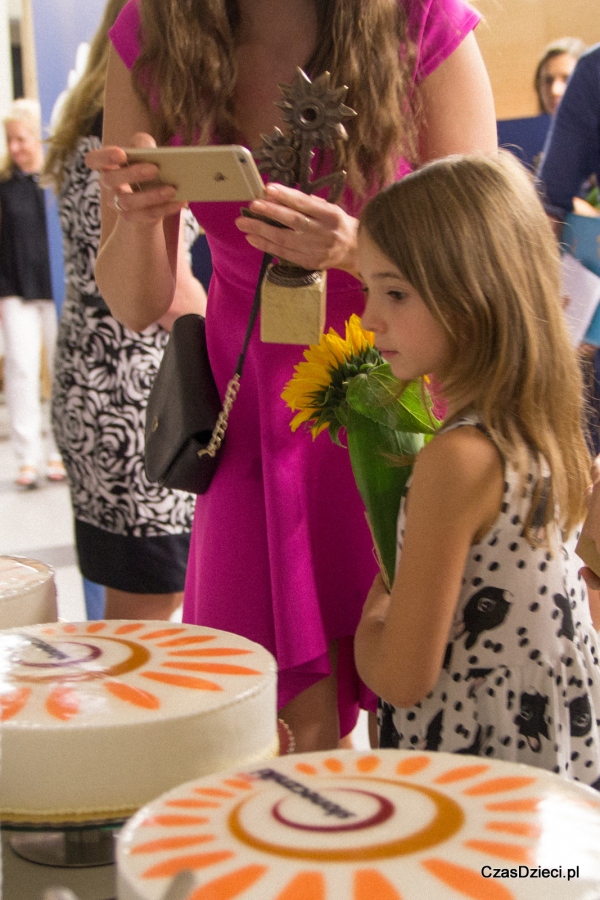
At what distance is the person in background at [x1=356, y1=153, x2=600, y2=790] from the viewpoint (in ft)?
3.30

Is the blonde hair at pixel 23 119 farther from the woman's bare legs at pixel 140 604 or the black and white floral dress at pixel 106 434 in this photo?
the woman's bare legs at pixel 140 604

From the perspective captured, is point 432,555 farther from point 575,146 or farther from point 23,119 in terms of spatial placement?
point 23,119

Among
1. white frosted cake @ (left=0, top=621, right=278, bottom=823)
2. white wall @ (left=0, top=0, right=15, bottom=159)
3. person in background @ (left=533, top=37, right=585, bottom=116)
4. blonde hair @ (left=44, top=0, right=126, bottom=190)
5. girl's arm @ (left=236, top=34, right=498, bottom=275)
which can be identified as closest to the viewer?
white frosted cake @ (left=0, top=621, right=278, bottom=823)

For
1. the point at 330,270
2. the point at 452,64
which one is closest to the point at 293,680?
the point at 330,270

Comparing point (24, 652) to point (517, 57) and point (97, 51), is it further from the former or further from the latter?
point (517, 57)

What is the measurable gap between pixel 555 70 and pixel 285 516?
321cm

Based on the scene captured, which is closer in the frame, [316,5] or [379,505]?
[379,505]

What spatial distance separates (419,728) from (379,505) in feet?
0.73

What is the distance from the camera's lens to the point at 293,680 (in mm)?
1258

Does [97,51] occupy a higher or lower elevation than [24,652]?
higher

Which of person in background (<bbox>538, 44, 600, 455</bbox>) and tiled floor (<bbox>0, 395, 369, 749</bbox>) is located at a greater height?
person in background (<bbox>538, 44, 600, 455</bbox>)

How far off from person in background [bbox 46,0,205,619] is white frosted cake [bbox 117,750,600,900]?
156cm

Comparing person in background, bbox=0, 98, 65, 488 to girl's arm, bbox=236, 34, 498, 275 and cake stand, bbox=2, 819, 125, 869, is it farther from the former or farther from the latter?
cake stand, bbox=2, 819, 125, 869

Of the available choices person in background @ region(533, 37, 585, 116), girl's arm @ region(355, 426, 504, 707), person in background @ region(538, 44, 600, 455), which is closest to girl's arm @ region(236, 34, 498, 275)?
girl's arm @ region(355, 426, 504, 707)
